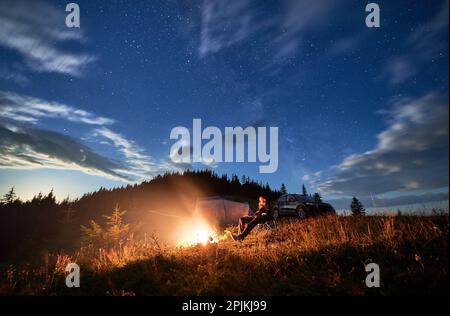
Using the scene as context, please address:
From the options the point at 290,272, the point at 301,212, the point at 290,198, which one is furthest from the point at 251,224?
the point at 290,198

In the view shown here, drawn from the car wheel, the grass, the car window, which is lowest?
the grass

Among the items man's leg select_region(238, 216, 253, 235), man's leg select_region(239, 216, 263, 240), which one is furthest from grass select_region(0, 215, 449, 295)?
man's leg select_region(238, 216, 253, 235)

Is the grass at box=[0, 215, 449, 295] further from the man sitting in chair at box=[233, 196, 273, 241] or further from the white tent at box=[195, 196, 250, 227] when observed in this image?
the white tent at box=[195, 196, 250, 227]

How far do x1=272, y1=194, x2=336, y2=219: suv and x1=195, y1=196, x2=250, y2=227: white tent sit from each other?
52.8ft

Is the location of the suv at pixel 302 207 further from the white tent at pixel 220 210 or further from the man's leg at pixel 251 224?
the white tent at pixel 220 210

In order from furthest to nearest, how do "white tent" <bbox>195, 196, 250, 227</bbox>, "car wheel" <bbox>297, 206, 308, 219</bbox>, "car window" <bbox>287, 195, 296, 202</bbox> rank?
1. "white tent" <bbox>195, 196, 250, 227</bbox>
2. "car window" <bbox>287, 195, 296, 202</bbox>
3. "car wheel" <bbox>297, 206, 308, 219</bbox>

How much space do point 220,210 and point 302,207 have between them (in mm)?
18215

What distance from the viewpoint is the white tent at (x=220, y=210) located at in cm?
3591

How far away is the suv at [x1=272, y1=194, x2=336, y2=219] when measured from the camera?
63.4ft

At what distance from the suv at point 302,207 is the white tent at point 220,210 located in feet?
52.8

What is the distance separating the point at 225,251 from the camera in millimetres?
9945
